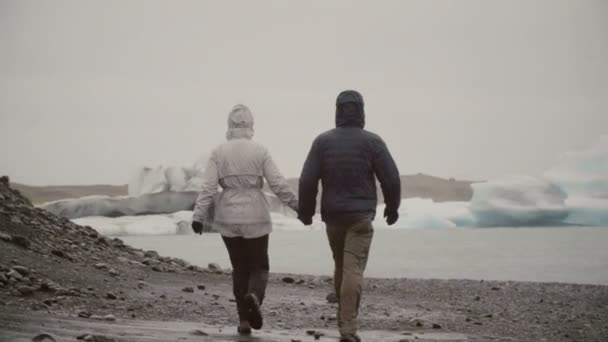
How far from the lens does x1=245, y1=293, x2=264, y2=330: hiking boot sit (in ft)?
24.2

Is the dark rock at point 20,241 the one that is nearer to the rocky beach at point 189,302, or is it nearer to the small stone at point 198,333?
the rocky beach at point 189,302

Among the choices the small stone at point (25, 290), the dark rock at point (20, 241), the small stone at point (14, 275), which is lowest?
the small stone at point (25, 290)

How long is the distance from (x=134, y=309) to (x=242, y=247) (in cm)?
259

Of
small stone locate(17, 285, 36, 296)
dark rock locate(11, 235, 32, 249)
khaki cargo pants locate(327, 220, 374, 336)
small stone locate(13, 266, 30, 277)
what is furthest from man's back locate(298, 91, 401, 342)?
dark rock locate(11, 235, 32, 249)

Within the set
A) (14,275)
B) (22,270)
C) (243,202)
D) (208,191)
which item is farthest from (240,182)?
(22,270)

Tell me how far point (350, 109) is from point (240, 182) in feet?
4.13

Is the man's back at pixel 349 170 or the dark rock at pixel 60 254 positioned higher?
the man's back at pixel 349 170

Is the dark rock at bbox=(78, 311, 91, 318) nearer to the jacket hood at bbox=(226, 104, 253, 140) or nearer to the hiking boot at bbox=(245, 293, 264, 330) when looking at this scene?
the hiking boot at bbox=(245, 293, 264, 330)

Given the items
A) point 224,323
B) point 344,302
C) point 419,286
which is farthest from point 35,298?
point 419,286

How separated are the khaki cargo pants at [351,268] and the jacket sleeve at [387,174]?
30cm

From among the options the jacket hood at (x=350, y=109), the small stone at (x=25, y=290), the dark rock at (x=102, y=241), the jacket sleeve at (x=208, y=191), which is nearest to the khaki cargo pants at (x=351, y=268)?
the jacket hood at (x=350, y=109)

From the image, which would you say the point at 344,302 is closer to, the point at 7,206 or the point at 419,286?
the point at 7,206

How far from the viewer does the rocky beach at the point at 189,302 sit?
7.93 m

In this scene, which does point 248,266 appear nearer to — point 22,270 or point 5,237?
point 22,270
